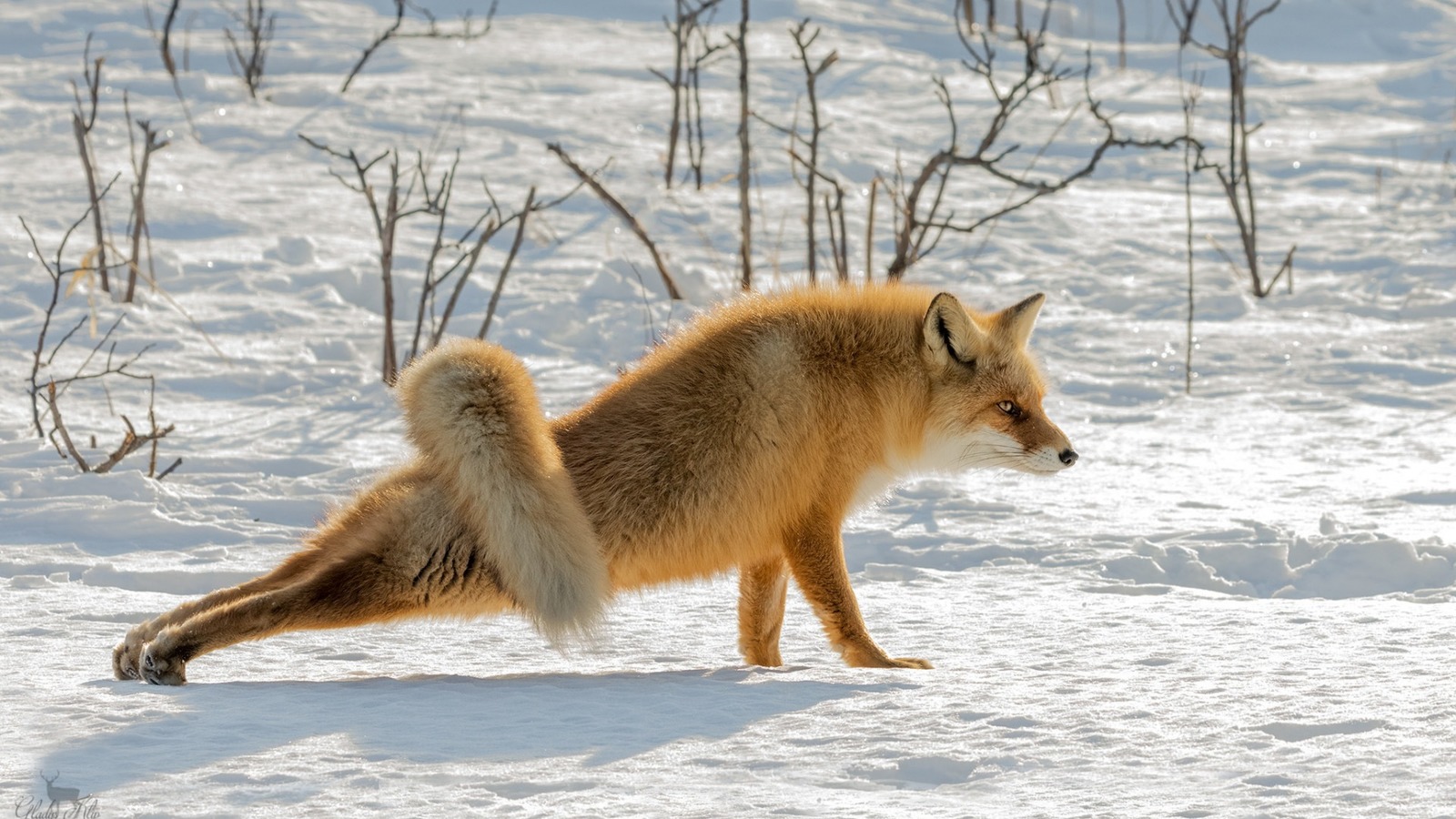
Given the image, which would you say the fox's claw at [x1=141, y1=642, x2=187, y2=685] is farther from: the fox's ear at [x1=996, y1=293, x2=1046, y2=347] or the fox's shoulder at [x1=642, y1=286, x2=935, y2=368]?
the fox's ear at [x1=996, y1=293, x2=1046, y2=347]

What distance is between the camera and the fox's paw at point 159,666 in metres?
3.50

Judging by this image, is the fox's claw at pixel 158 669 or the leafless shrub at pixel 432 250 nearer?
the fox's claw at pixel 158 669

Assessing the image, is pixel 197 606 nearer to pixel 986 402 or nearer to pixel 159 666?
pixel 159 666

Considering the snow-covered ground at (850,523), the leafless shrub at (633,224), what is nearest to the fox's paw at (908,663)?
the snow-covered ground at (850,523)

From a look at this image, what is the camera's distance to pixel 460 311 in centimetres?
859

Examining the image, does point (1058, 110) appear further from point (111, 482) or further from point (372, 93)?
point (111, 482)

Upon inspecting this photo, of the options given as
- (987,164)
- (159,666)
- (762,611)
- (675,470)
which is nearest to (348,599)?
(159,666)

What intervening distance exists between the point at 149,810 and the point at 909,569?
315cm

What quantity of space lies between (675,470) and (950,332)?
0.98 meters

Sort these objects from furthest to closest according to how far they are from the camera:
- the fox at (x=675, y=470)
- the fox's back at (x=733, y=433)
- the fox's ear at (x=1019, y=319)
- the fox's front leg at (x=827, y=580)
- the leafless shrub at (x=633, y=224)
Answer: the leafless shrub at (x=633, y=224) < the fox's ear at (x=1019, y=319) < the fox's front leg at (x=827, y=580) < the fox's back at (x=733, y=433) < the fox at (x=675, y=470)

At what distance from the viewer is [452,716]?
314 centimetres


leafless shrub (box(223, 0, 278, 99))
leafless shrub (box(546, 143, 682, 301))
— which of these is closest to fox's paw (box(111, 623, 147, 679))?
leafless shrub (box(546, 143, 682, 301))

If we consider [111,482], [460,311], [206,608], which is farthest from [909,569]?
[460,311]

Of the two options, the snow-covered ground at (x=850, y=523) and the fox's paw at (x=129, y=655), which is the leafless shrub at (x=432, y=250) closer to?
the snow-covered ground at (x=850, y=523)
